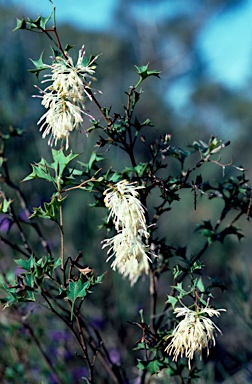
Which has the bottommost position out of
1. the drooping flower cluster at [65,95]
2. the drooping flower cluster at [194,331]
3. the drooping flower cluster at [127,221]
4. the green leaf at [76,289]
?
the drooping flower cluster at [194,331]

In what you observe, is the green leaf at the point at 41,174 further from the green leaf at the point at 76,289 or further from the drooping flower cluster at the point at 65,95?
the green leaf at the point at 76,289

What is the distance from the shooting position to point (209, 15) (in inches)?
556

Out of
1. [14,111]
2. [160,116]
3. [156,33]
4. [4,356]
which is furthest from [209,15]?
[4,356]

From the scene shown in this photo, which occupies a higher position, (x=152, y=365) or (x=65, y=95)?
(x=65, y=95)

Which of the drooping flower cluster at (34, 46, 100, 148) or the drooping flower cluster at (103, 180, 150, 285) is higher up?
the drooping flower cluster at (34, 46, 100, 148)

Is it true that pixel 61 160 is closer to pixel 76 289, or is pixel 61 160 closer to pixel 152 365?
pixel 76 289

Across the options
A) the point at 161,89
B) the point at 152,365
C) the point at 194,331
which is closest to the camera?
the point at 194,331

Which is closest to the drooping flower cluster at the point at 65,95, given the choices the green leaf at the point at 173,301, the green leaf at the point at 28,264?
the green leaf at the point at 28,264

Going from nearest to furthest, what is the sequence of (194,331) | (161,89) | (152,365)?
(194,331) < (152,365) < (161,89)

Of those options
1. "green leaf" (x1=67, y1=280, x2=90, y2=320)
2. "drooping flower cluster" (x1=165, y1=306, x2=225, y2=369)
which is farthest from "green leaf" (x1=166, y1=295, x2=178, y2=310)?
"green leaf" (x1=67, y1=280, x2=90, y2=320)

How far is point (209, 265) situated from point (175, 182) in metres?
4.79

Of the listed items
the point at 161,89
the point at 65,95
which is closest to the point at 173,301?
the point at 65,95

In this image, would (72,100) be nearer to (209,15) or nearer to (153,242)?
(153,242)

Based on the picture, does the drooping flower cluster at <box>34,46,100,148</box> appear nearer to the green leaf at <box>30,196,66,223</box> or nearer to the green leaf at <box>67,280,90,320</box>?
the green leaf at <box>30,196,66,223</box>
